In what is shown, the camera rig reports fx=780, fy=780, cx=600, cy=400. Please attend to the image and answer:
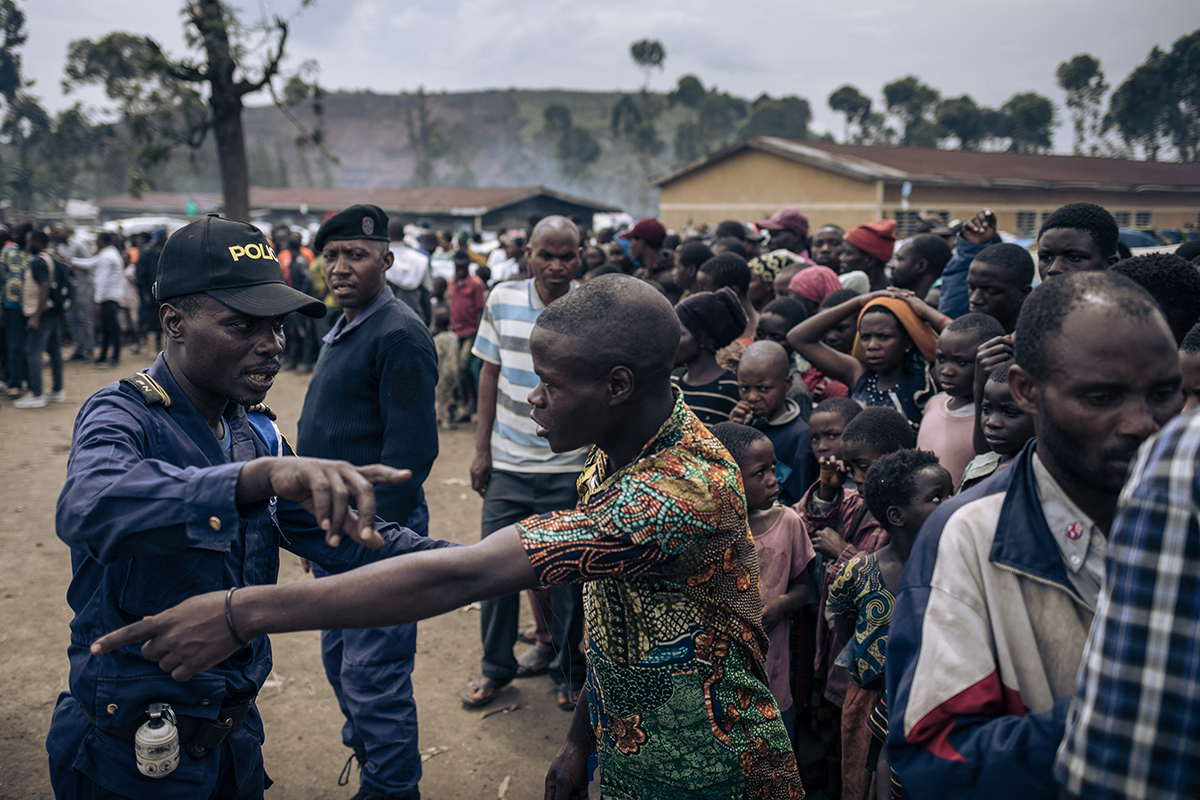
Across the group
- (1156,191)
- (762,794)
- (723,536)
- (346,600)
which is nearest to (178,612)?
(346,600)

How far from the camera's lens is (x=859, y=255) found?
20.3 feet

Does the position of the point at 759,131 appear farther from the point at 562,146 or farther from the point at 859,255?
the point at 859,255

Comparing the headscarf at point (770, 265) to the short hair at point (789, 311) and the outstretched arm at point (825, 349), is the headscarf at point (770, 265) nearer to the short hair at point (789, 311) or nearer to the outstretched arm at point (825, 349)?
the short hair at point (789, 311)

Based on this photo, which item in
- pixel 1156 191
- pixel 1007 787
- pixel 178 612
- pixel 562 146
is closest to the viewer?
pixel 1007 787

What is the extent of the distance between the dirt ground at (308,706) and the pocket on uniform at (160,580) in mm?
2157

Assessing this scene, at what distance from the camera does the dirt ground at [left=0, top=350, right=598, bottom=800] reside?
369 cm

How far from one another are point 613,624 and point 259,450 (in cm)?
122

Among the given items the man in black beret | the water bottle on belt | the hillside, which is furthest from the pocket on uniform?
the hillside

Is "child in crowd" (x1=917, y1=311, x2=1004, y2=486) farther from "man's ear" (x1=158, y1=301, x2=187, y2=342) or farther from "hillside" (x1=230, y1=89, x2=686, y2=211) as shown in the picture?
"hillside" (x1=230, y1=89, x2=686, y2=211)

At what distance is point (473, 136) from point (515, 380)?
12618cm

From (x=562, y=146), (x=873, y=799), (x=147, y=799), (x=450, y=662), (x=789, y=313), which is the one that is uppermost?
(x=562, y=146)

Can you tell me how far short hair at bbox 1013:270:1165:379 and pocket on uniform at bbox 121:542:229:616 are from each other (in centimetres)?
174

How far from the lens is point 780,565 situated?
3.16 m

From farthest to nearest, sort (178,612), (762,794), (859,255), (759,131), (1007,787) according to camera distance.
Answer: (759,131)
(859,255)
(762,794)
(178,612)
(1007,787)
